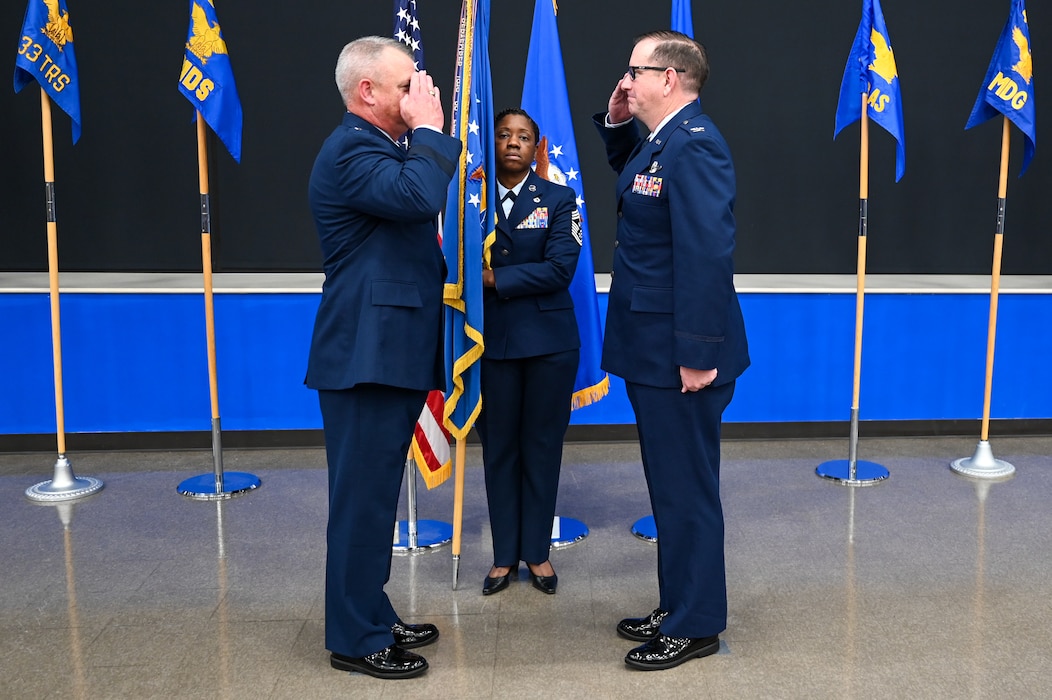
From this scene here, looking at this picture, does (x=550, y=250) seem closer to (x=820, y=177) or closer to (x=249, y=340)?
(x=249, y=340)

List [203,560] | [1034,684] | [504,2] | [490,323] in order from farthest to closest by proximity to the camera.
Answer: [504,2] → [203,560] → [490,323] → [1034,684]

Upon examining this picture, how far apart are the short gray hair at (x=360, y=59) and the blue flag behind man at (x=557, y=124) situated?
47.9 inches

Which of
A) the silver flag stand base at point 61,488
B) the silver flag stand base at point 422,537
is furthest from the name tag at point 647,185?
the silver flag stand base at point 61,488

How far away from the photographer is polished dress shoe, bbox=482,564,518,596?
11.8ft

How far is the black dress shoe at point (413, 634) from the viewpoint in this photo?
321cm

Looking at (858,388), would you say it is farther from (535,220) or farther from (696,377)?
(696,377)

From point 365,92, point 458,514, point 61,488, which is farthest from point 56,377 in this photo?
point 365,92

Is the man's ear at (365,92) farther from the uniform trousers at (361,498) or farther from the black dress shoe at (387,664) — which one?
the black dress shoe at (387,664)

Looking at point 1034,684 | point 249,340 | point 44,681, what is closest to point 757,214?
point 249,340

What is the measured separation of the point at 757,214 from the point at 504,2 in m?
1.84

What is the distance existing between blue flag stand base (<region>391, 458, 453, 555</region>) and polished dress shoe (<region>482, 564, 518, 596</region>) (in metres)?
0.45

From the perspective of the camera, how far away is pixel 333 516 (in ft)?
9.81

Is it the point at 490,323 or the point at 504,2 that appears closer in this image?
the point at 490,323

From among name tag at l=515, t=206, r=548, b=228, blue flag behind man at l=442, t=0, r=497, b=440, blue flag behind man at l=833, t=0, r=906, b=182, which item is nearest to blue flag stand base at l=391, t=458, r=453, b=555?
blue flag behind man at l=442, t=0, r=497, b=440
